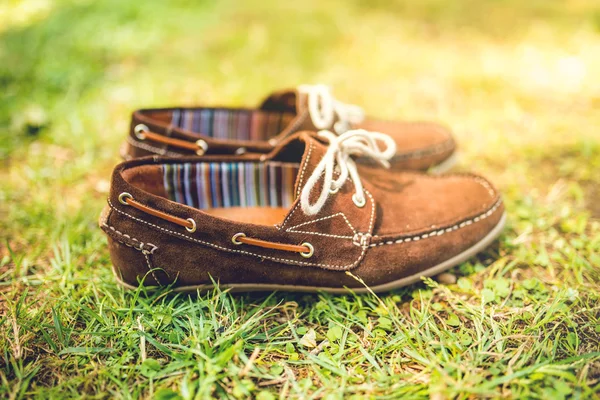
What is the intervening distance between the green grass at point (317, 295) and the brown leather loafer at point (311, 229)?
0.34ft

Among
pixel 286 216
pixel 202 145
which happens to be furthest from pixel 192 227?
pixel 202 145

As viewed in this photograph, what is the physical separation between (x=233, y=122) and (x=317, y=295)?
1.08 meters

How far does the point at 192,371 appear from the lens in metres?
1.36

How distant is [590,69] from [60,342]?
3.81 m

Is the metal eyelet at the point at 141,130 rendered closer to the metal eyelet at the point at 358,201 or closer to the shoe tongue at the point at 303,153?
the shoe tongue at the point at 303,153

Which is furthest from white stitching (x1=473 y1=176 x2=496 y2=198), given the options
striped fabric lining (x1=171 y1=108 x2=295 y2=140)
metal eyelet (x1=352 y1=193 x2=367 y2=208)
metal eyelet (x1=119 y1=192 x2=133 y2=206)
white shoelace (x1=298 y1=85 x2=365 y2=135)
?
metal eyelet (x1=119 y1=192 x2=133 y2=206)

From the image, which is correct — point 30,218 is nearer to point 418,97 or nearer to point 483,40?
point 418,97

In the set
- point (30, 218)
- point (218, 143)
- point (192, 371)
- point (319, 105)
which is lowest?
point (192, 371)

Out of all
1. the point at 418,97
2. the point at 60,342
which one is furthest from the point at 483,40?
the point at 60,342

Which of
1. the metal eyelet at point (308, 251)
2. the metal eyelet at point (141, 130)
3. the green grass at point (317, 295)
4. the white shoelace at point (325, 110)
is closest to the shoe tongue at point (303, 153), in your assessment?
the metal eyelet at point (308, 251)

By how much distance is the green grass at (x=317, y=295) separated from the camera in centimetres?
137

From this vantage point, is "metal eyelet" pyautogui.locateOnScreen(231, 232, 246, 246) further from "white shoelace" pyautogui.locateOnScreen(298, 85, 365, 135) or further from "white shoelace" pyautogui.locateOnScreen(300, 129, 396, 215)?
"white shoelace" pyautogui.locateOnScreen(298, 85, 365, 135)

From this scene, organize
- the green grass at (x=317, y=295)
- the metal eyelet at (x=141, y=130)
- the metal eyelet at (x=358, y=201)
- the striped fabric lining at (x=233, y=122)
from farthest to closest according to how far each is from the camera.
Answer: the striped fabric lining at (x=233, y=122) → the metal eyelet at (x=141, y=130) → the metal eyelet at (x=358, y=201) → the green grass at (x=317, y=295)

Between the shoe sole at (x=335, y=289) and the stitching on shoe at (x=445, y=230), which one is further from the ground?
the stitching on shoe at (x=445, y=230)
